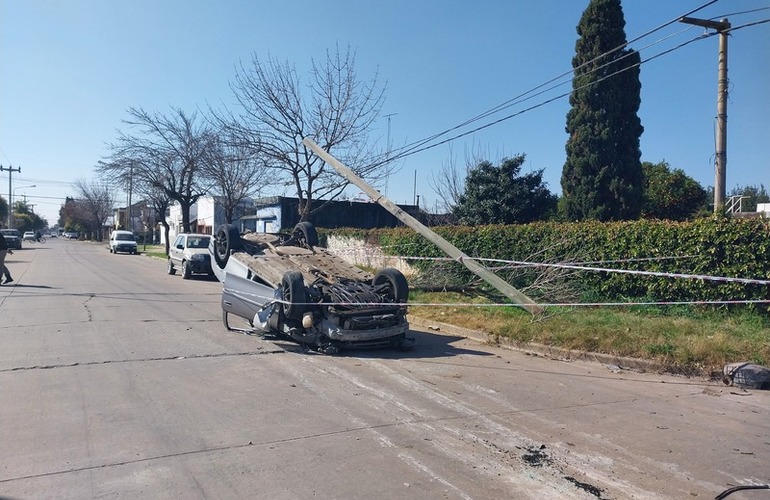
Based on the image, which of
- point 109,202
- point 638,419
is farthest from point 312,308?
point 109,202

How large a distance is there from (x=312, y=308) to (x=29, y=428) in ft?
13.6

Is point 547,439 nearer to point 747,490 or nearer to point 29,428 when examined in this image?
point 747,490

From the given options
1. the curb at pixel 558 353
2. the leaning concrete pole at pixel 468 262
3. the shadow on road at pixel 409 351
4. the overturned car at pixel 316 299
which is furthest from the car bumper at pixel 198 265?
the shadow on road at pixel 409 351

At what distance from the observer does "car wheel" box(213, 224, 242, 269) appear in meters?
11.9

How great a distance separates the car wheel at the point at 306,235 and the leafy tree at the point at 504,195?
11.9 m

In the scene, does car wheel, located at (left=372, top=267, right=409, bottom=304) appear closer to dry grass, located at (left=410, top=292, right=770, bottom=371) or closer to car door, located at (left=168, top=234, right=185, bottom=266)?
dry grass, located at (left=410, top=292, right=770, bottom=371)

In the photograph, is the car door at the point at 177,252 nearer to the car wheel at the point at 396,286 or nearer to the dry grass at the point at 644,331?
the dry grass at the point at 644,331

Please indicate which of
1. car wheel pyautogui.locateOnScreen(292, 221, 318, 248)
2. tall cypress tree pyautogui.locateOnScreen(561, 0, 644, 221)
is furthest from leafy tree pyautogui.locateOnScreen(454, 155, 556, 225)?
car wheel pyautogui.locateOnScreen(292, 221, 318, 248)

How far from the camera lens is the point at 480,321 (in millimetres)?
11406

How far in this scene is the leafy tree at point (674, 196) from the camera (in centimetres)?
2694

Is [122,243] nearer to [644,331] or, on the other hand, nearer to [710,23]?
[710,23]

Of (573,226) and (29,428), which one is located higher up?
(573,226)

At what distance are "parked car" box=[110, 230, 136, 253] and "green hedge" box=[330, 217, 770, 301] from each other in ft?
117

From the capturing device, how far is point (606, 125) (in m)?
20.3
